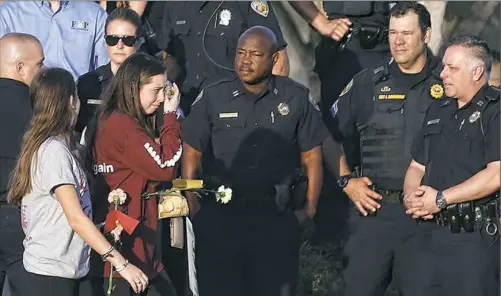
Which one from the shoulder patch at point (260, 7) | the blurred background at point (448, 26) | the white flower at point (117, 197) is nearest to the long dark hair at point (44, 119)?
the white flower at point (117, 197)

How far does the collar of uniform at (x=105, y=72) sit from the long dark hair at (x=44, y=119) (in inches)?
71.4

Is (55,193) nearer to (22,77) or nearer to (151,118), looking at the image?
(151,118)

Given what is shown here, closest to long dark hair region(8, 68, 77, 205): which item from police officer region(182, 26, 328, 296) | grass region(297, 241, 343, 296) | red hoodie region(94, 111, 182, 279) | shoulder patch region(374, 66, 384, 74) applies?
red hoodie region(94, 111, 182, 279)

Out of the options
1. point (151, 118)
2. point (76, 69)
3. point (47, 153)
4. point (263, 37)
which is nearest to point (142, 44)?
point (76, 69)

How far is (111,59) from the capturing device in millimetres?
7520

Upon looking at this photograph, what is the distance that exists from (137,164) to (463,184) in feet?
6.20

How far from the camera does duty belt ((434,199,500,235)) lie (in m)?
6.34

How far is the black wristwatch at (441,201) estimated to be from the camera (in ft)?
21.0

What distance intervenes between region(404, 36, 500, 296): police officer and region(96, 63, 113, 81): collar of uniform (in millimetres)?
2262

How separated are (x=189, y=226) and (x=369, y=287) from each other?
60.4 inches

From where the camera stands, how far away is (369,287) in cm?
704

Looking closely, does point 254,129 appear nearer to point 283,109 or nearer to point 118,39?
point 283,109

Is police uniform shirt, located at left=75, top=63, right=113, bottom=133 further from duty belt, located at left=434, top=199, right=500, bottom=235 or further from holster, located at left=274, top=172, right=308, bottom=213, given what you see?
duty belt, located at left=434, top=199, right=500, bottom=235

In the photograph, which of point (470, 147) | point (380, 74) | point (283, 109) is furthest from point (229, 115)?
point (470, 147)
